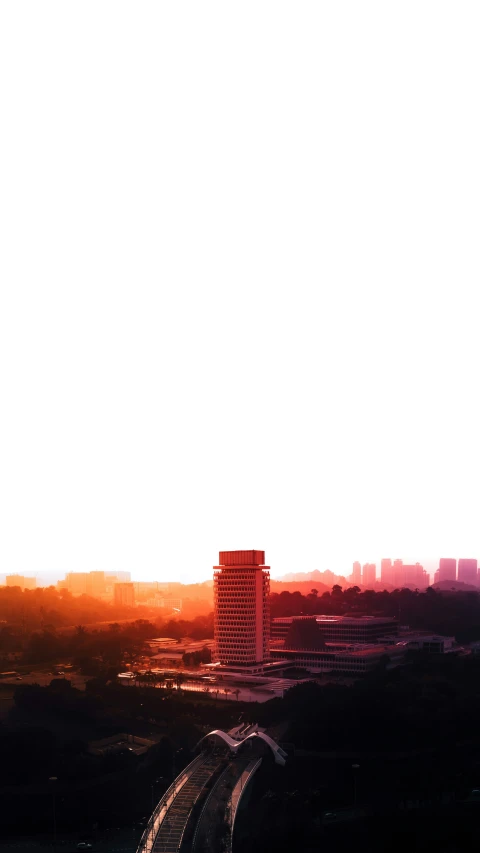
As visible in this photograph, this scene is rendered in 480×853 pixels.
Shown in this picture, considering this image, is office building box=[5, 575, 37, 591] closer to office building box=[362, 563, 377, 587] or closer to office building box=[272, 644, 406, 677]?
office building box=[362, 563, 377, 587]

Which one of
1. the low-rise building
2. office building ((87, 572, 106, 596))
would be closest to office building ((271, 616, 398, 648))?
the low-rise building

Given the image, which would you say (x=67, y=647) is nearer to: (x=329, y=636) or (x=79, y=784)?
(x=329, y=636)

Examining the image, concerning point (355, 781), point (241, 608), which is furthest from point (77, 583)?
point (355, 781)

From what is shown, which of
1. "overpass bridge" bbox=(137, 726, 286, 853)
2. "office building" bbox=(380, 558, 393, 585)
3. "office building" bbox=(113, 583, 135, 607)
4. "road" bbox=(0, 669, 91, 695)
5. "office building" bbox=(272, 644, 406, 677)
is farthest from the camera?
"office building" bbox=(380, 558, 393, 585)

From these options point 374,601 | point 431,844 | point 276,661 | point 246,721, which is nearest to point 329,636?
point 276,661

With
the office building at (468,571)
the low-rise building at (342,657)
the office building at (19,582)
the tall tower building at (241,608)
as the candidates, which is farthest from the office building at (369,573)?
the tall tower building at (241,608)

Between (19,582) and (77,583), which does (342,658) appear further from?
(77,583)
